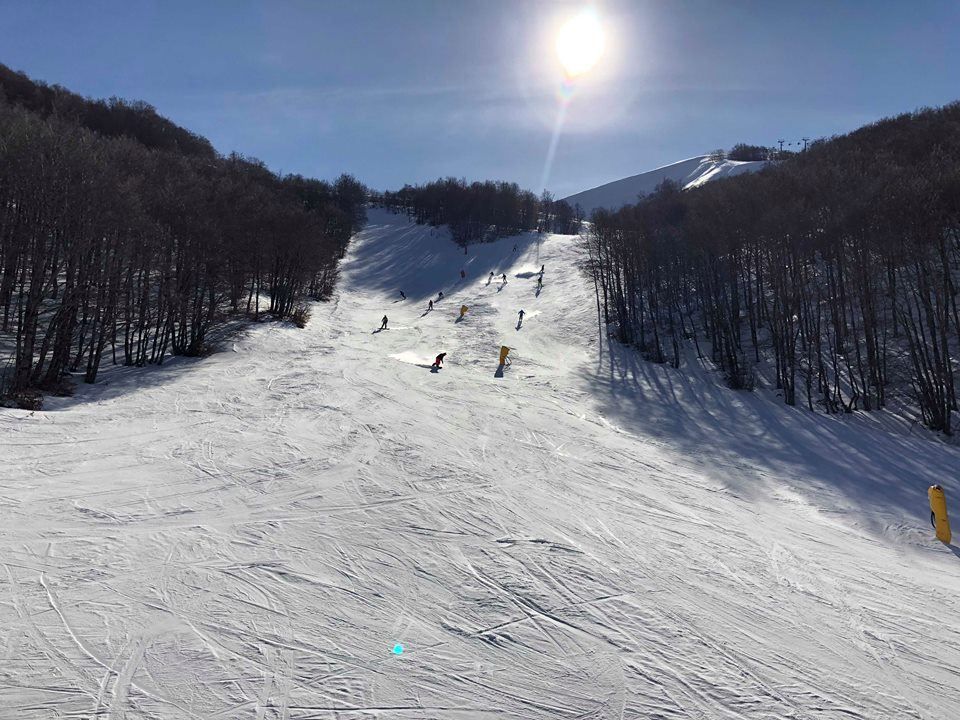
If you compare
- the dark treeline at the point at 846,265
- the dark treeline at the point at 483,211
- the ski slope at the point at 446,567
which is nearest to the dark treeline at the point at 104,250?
the ski slope at the point at 446,567

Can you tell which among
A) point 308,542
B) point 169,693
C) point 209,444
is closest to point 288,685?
point 169,693

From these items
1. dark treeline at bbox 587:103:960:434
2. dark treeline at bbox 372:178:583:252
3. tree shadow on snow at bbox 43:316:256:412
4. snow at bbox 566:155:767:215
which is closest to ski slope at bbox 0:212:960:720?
tree shadow on snow at bbox 43:316:256:412

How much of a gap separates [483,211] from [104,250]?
69712 mm

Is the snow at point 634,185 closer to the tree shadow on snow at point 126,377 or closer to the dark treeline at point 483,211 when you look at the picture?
the dark treeline at point 483,211

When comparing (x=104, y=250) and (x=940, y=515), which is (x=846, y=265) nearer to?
(x=940, y=515)

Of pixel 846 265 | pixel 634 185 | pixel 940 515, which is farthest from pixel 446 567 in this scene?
pixel 634 185

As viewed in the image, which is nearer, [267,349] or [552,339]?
[267,349]

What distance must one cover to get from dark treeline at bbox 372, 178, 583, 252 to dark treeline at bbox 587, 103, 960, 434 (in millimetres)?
48693

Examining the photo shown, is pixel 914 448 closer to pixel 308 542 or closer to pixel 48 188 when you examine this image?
pixel 308 542

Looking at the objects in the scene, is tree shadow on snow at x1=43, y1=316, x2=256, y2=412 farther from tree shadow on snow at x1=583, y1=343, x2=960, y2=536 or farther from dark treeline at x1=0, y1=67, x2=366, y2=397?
tree shadow on snow at x1=583, y1=343, x2=960, y2=536

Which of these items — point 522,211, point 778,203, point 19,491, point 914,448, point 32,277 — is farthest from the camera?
point 522,211

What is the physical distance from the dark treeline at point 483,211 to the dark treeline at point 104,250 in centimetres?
5170

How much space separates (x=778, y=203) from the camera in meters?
22.5

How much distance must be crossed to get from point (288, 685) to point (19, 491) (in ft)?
19.8
